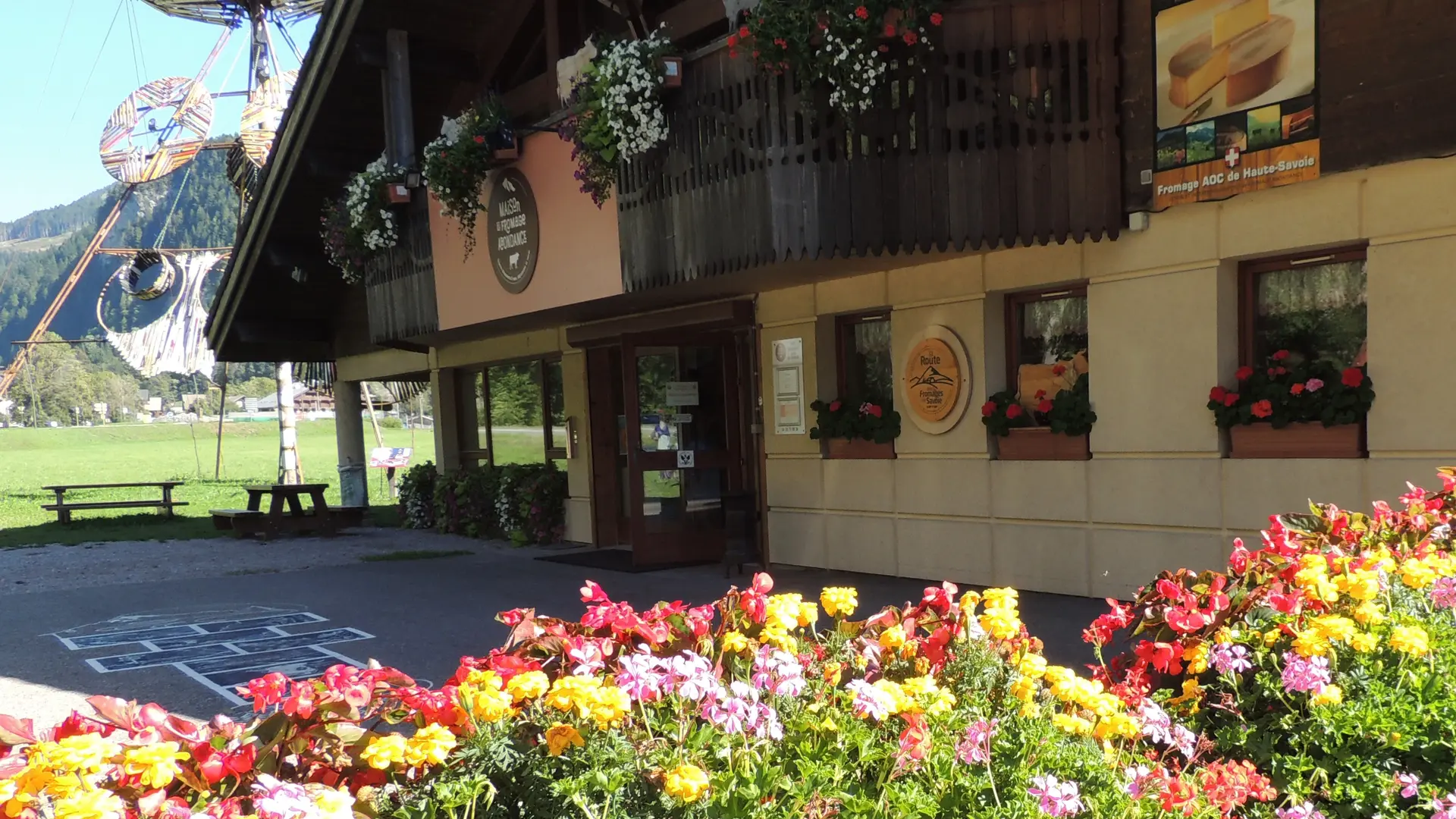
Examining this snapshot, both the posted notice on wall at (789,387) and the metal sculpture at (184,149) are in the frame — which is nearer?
the posted notice on wall at (789,387)

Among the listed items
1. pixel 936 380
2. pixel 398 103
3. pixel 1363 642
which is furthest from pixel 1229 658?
pixel 398 103

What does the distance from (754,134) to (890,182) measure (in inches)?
38.6

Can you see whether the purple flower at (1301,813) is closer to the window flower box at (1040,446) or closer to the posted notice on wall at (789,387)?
the window flower box at (1040,446)

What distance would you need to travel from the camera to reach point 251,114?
2644 cm

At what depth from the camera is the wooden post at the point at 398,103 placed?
1169 centimetres

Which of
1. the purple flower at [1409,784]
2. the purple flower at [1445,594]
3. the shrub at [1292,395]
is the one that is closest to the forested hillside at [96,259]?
the shrub at [1292,395]

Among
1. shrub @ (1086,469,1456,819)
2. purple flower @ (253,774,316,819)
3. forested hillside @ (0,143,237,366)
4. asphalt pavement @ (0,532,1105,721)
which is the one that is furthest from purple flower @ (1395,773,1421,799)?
forested hillside @ (0,143,237,366)

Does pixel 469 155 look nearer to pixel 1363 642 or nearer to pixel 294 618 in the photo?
pixel 294 618

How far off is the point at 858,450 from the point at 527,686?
680cm

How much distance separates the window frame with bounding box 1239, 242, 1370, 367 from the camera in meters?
6.48

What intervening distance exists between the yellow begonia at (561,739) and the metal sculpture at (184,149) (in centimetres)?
2401

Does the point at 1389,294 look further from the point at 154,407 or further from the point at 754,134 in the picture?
the point at 154,407

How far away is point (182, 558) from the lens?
508 inches

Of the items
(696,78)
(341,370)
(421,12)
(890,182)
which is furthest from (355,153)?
(890,182)
